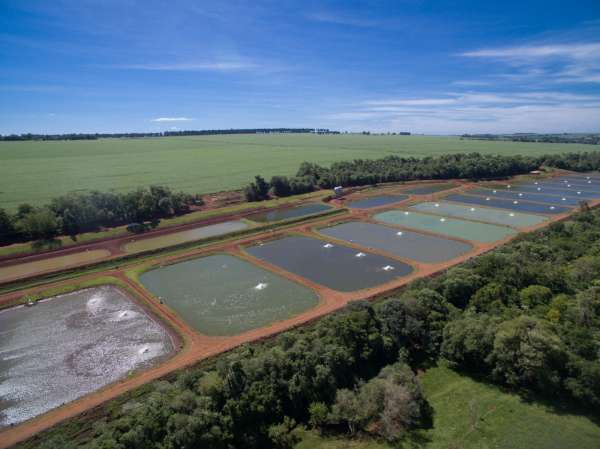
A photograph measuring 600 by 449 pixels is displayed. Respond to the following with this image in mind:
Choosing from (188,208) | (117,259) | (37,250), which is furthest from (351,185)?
(37,250)

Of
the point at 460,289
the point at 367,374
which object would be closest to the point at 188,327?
the point at 367,374

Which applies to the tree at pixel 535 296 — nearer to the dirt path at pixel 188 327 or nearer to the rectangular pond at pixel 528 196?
the dirt path at pixel 188 327

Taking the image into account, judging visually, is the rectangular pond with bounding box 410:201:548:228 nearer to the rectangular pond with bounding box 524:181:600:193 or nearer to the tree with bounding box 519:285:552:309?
the tree with bounding box 519:285:552:309

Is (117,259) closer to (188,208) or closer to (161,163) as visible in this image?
(188,208)

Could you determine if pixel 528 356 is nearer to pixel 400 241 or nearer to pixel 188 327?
pixel 188 327

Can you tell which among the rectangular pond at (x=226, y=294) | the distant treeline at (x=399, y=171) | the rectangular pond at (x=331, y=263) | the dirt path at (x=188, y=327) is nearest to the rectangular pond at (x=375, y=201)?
the distant treeline at (x=399, y=171)
